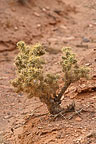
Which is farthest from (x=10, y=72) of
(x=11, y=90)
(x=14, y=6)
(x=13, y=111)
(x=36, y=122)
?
(x=14, y=6)

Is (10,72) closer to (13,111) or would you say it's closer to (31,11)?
(13,111)

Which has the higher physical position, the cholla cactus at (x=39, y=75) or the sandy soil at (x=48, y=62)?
the cholla cactus at (x=39, y=75)

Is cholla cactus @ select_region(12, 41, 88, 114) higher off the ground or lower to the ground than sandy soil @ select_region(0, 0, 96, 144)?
higher

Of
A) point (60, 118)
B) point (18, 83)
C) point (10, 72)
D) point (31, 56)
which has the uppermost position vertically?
point (31, 56)

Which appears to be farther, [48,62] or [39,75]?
[48,62]

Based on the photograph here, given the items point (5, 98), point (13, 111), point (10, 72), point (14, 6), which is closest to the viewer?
point (13, 111)
